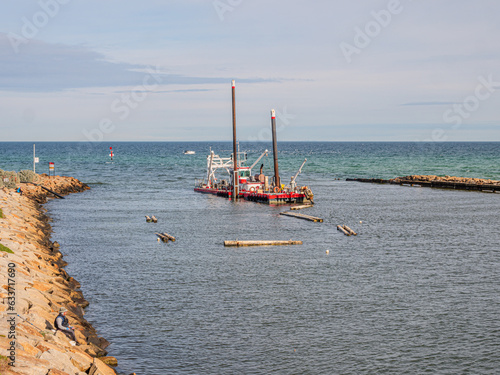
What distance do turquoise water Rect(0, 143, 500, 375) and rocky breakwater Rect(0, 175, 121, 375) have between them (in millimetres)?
1086

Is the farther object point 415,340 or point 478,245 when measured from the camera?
point 478,245

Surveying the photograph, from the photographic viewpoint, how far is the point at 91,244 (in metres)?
36.9

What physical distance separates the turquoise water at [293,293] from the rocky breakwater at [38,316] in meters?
1.09

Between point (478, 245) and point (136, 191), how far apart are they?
51917 mm

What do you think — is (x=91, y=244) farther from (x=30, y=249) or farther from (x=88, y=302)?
(x=88, y=302)

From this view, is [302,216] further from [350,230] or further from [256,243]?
[256,243]

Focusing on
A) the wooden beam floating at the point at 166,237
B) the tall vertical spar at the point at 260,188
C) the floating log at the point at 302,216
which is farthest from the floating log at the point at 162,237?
the tall vertical spar at the point at 260,188

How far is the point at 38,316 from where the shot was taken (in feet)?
56.3

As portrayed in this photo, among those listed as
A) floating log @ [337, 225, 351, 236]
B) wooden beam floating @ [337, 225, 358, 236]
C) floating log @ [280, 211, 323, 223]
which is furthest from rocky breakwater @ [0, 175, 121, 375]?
floating log @ [280, 211, 323, 223]

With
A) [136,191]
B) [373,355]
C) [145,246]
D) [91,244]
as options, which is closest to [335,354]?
[373,355]

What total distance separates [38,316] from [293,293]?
471 inches

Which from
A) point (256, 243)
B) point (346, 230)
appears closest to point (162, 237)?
point (256, 243)

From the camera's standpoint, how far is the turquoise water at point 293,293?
18.6 metres

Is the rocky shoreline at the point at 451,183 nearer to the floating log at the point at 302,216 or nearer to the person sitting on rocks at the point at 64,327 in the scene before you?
the floating log at the point at 302,216
